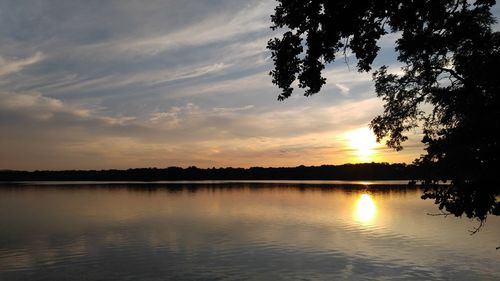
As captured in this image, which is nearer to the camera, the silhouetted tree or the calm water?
the silhouetted tree

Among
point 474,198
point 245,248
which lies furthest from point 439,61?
point 245,248

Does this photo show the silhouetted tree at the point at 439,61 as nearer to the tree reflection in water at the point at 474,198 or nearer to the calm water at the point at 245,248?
the tree reflection in water at the point at 474,198

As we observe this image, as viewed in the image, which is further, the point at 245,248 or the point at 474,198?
the point at 245,248

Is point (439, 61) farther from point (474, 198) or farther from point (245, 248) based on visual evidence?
point (245, 248)

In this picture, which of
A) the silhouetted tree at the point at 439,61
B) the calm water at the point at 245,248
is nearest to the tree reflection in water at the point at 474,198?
the silhouetted tree at the point at 439,61

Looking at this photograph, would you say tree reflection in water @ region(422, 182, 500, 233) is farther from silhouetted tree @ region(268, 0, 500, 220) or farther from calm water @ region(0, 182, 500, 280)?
calm water @ region(0, 182, 500, 280)

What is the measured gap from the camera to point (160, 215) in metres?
68.1

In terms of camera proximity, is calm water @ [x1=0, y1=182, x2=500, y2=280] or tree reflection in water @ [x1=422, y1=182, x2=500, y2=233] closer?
tree reflection in water @ [x1=422, y1=182, x2=500, y2=233]

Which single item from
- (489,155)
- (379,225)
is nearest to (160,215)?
(379,225)

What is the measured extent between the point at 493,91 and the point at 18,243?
40957 mm

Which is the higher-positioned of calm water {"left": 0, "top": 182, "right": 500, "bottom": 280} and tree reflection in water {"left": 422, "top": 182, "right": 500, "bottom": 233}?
tree reflection in water {"left": 422, "top": 182, "right": 500, "bottom": 233}

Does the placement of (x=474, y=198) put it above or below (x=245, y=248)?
above

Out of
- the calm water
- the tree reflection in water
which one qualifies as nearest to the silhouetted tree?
the tree reflection in water

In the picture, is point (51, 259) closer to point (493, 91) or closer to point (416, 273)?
point (416, 273)
